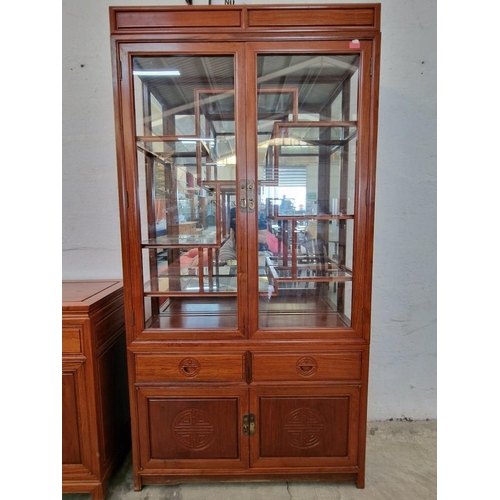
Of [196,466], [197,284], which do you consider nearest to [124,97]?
[197,284]

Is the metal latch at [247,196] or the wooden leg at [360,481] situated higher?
the metal latch at [247,196]

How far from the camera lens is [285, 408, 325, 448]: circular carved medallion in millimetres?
1412

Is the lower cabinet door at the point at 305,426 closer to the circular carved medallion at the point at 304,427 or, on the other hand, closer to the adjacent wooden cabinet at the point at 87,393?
the circular carved medallion at the point at 304,427

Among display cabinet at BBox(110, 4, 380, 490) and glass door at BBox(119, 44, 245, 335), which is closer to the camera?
display cabinet at BBox(110, 4, 380, 490)

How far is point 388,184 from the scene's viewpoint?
1798mm

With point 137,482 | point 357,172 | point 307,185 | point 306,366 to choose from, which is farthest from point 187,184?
point 137,482

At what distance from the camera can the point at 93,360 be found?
4.42 feet

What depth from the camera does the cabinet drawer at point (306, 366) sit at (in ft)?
4.52

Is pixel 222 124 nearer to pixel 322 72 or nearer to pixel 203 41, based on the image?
pixel 203 41

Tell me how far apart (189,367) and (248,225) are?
28.6 inches

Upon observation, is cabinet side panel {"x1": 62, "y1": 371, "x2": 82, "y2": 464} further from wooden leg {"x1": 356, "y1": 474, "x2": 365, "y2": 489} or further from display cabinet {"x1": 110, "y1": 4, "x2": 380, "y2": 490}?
wooden leg {"x1": 356, "y1": 474, "x2": 365, "y2": 489}

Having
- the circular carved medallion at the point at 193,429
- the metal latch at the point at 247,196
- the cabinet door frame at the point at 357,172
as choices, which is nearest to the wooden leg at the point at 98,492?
the circular carved medallion at the point at 193,429

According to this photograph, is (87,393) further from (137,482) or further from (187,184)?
(187,184)

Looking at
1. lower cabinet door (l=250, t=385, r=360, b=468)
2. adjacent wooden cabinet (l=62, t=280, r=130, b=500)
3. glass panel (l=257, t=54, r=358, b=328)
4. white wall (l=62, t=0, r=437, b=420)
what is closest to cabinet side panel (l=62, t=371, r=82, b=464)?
adjacent wooden cabinet (l=62, t=280, r=130, b=500)
